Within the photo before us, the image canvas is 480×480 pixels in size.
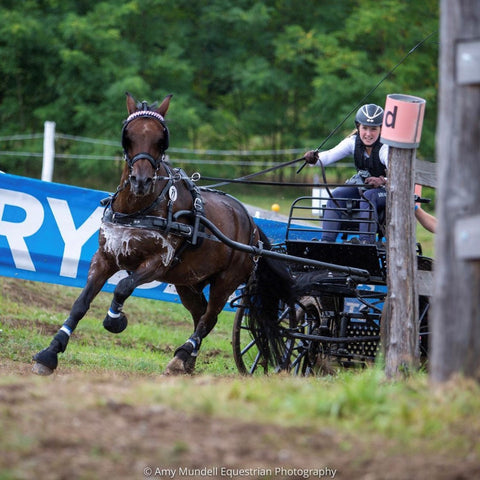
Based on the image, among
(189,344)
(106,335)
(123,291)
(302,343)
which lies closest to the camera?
(123,291)

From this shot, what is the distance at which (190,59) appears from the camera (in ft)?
91.2

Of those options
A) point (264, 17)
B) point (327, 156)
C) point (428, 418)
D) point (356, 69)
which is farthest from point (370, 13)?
point (428, 418)

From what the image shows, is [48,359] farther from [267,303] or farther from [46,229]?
[46,229]

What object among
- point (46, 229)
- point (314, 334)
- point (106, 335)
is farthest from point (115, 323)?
point (106, 335)

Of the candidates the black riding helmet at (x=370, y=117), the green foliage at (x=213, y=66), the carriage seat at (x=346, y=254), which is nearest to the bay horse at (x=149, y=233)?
the carriage seat at (x=346, y=254)

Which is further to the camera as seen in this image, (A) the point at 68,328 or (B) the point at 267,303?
(B) the point at 267,303

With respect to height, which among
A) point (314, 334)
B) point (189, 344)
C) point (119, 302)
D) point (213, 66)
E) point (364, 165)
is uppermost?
point (213, 66)

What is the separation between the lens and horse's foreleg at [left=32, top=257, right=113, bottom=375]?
22.9 feet

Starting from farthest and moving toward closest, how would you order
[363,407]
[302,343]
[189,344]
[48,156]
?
[48,156] → [302,343] → [189,344] → [363,407]

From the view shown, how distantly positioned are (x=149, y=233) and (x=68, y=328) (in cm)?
101

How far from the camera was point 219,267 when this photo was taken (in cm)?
831

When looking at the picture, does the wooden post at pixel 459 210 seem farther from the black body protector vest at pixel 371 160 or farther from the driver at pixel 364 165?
the black body protector vest at pixel 371 160

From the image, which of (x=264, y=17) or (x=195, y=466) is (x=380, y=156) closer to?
(x=195, y=466)

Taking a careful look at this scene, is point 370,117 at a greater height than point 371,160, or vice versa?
point 370,117
